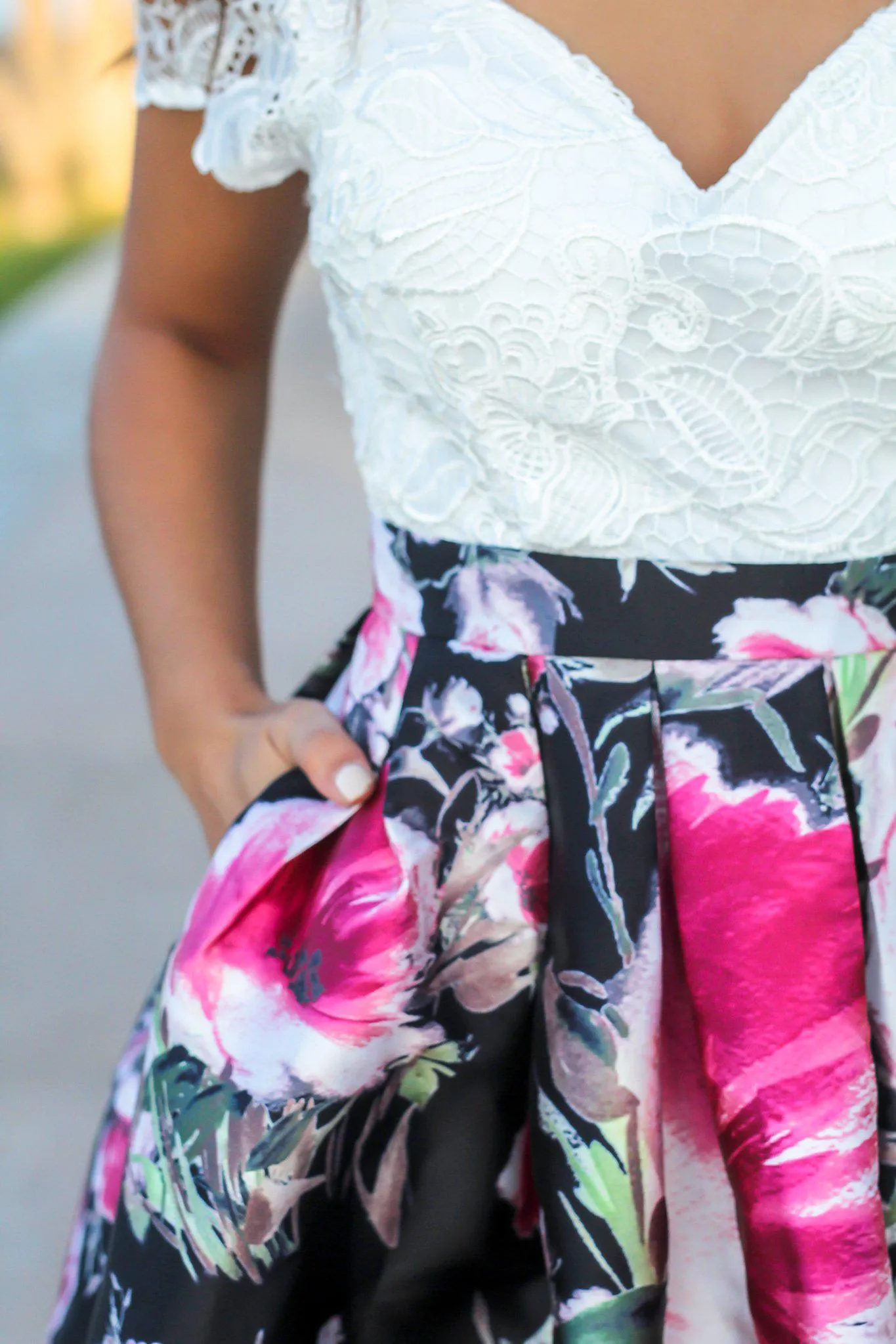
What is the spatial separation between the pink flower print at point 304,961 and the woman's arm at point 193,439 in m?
0.11

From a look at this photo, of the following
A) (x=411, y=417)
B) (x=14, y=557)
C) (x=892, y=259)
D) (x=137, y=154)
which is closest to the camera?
(x=892, y=259)

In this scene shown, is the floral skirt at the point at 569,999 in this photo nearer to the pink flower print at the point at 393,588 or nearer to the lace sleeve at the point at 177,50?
the pink flower print at the point at 393,588

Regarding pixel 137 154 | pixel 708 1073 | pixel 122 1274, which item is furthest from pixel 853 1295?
pixel 137 154

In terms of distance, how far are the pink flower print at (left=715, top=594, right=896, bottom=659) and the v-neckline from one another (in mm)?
190

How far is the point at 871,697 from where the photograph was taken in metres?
0.65

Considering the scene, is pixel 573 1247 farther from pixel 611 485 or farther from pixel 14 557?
pixel 14 557

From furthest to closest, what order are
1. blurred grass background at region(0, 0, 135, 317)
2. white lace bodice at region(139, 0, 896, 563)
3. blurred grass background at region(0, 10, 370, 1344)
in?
blurred grass background at region(0, 0, 135, 317) → blurred grass background at region(0, 10, 370, 1344) → white lace bodice at region(139, 0, 896, 563)

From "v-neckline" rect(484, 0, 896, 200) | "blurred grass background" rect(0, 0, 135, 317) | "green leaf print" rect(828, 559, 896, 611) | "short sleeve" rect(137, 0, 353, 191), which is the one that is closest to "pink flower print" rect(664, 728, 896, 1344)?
"green leaf print" rect(828, 559, 896, 611)

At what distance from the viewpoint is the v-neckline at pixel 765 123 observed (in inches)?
23.4

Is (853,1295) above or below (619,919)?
below

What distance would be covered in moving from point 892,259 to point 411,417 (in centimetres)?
24

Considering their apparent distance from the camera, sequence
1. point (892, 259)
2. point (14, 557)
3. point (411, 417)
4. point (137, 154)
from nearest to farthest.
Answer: point (892, 259) < point (411, 417) < point (137, 154) < point (14, 557)

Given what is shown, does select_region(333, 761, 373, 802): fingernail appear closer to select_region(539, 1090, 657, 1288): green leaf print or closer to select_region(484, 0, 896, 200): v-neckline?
select_region(539, 1090, 657, 1288): green leaf print

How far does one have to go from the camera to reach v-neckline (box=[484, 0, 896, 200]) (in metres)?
0.59
